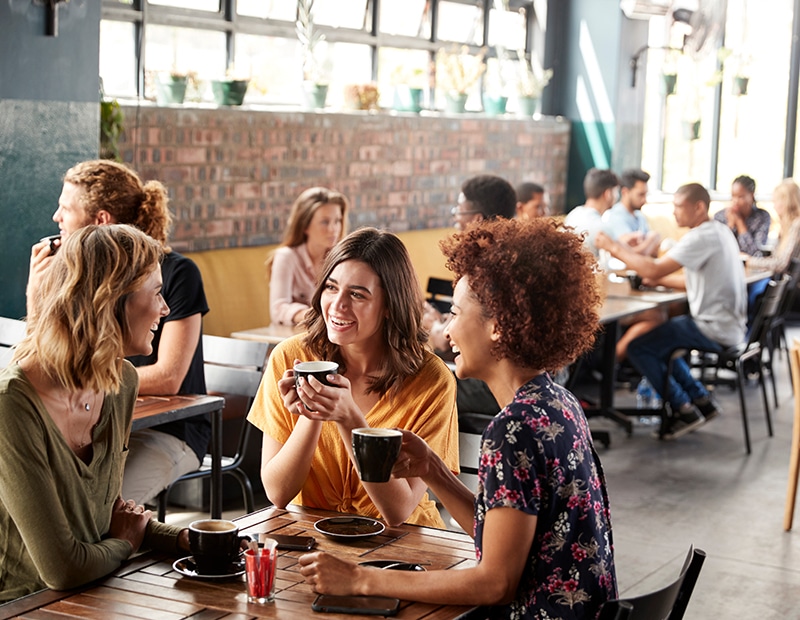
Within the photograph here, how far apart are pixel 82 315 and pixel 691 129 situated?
8727mm

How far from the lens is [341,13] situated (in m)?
7.71

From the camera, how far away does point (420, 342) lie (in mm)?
2752

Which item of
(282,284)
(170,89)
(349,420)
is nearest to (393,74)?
(170,89)

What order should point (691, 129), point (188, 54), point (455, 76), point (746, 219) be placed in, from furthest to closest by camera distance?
point (691, 129)
point (746, 219)
point (455, 76)
point (188, 54)

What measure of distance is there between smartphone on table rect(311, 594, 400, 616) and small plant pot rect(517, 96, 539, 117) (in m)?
7.71

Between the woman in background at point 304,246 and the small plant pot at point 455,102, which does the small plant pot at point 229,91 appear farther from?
the small plant pot at point 455,102

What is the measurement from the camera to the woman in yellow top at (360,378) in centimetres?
257

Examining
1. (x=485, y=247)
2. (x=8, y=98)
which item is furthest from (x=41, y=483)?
(x=8, y=98)

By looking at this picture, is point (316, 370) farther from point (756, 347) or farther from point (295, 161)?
point (756, 347)

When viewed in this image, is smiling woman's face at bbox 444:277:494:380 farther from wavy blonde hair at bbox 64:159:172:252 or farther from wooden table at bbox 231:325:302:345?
wooden table at bbox 231:325:302:345

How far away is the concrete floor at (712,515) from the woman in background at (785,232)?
4.42 ft

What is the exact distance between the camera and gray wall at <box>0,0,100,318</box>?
468 centimetres

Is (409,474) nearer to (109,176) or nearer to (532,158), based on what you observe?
(109,176)

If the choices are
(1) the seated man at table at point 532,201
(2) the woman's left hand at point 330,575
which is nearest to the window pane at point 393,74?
(1) the seated man at table at point 532,201
